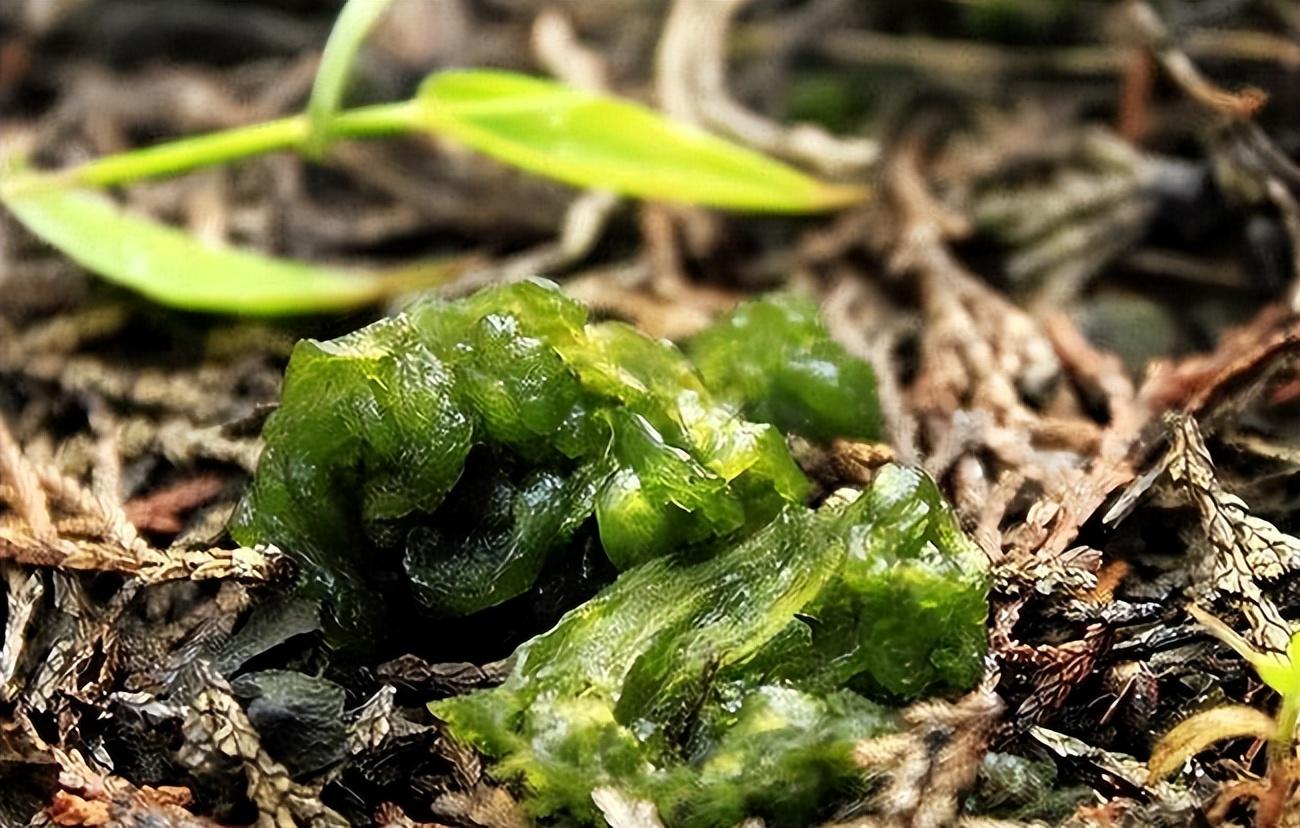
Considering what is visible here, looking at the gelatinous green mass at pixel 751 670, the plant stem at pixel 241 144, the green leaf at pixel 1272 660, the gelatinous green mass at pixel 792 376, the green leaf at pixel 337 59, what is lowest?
the gelatinous green mass at pixel 751 670

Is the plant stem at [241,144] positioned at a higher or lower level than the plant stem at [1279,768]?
higher

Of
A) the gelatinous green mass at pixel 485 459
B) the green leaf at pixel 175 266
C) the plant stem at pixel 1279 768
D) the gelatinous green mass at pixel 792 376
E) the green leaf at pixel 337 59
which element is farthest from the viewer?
the green leaf at pixel 175 266

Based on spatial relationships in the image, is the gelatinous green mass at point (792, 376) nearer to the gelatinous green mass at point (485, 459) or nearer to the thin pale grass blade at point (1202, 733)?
the gelatinous green mass at point (485, 459)

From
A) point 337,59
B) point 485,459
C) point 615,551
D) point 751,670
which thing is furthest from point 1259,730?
point 337,59

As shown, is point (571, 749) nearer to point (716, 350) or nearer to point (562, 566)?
point (562, 566)

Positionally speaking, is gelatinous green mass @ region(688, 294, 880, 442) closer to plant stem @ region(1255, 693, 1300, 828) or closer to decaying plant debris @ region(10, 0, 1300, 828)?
decaying plant debris @ region(10, 0, 1300, 828)

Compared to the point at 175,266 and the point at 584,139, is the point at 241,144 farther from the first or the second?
the point at 584,139

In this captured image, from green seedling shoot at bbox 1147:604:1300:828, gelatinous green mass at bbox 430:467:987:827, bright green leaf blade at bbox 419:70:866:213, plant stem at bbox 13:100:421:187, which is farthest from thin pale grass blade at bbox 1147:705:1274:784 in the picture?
plant stem at bbox 13:100:421:187

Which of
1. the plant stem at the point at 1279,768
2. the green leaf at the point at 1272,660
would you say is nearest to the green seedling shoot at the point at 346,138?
the green leaf at the point at 1272,660
